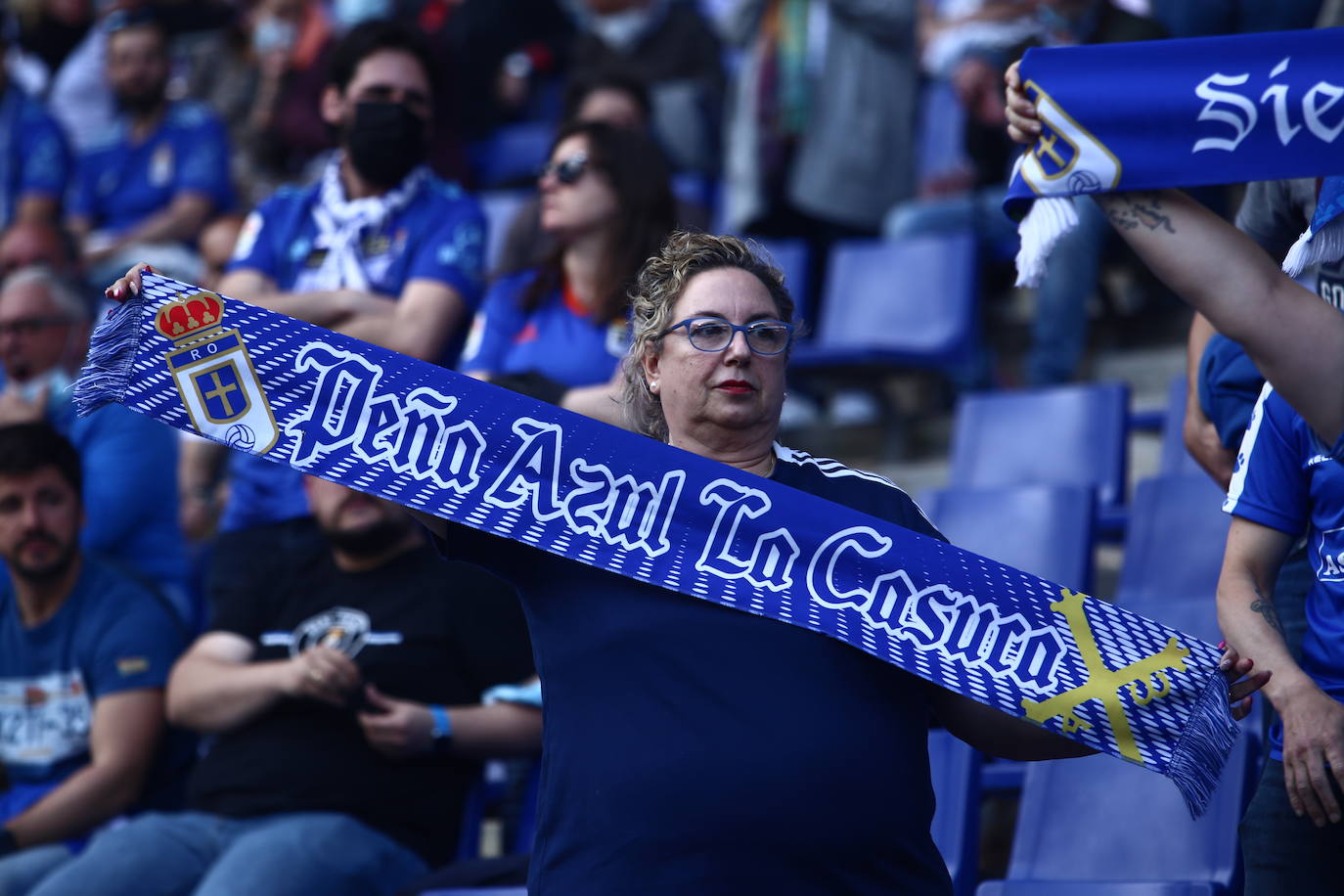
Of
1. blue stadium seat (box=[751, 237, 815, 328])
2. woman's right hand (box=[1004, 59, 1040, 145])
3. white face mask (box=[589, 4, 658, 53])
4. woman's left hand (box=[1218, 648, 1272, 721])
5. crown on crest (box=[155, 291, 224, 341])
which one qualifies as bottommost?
woman's left hand (box=[1218, 648, 1272, 721])

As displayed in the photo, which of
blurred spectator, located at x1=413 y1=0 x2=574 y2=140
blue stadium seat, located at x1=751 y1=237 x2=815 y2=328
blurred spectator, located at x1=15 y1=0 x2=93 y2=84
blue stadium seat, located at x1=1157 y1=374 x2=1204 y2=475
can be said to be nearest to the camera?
blue stadium seat, located at x1=1157 y1=374 x2=1204 y2=475

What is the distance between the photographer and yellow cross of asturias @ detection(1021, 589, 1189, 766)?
229 cm

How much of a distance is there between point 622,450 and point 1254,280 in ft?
3.08

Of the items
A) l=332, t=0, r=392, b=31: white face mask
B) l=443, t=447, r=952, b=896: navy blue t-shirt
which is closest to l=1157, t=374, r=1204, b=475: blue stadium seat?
l=443, t=447, r=952, b=896: navy blue t-shirt

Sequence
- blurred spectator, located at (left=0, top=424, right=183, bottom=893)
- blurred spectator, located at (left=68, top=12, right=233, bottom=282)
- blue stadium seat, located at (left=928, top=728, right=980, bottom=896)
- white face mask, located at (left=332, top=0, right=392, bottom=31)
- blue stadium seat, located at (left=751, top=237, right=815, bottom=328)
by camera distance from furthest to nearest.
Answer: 1. white face mask, located at (left=332, top=0, right=392, bottom=31)
2. blurred spectator, located at (left=68, top=12, right=233, bottom=282)
3. blue stadium seat, located at (left=751, top=237, right=815, bottom=328)
4. blurred spectator, located at (left=0, top=424, right=183, bottom=893)
5. blue stadium seat, located at (left=928, top=728, right=980, bottom=896)

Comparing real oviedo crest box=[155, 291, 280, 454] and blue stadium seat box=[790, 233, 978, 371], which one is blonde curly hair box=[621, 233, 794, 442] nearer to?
real oviedo crest box=[155, 291, 280, 454]

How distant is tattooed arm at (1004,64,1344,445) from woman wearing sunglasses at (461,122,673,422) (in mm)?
1950

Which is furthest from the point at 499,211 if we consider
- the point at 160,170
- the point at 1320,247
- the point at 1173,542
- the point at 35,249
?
the point at 1320,247

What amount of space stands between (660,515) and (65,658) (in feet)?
7.47

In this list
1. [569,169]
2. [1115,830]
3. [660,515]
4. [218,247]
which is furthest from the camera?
[218,247]

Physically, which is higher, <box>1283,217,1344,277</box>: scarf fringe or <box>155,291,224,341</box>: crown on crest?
<box>1283,217,1344,277</box>: scarf fringe

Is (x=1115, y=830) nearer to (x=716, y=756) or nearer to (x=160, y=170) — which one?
(x=716, y=756)

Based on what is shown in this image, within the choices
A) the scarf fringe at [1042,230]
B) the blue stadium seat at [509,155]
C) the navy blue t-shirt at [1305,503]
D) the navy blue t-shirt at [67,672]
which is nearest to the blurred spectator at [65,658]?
the navy blue t-shirt at [67,672]

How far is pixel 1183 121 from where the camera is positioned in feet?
7.60
